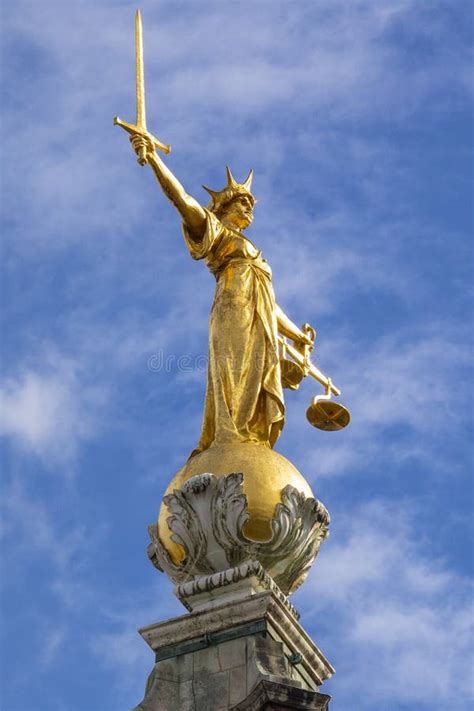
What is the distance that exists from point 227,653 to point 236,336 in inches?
164

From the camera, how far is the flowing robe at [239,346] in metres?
18.3

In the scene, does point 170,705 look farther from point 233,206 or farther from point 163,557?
point 233,206

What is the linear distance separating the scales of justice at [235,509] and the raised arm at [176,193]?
0.01 metres

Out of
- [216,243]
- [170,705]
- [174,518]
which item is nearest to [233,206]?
[216,243]

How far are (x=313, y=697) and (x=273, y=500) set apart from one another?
8.78 ft

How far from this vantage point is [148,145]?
18812 mm

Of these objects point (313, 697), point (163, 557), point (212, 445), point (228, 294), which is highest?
point (228, 294)

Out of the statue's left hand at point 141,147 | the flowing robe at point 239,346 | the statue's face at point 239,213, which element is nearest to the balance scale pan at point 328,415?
the flowing robe at point 239,346

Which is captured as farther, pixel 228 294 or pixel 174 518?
pixel 228 294

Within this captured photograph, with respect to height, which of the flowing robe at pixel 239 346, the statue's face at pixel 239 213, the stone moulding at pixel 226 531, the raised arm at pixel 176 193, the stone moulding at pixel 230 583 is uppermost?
the statue's face at pixel 239 213

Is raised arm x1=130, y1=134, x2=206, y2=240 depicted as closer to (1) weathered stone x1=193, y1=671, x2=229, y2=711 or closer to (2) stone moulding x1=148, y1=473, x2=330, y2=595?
(2) stone moulding x1=148, y1=473, x2=330, y2=595

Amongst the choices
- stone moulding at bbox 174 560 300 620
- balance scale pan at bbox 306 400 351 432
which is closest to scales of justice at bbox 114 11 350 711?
stone moulding at bbox 174 560 300 620

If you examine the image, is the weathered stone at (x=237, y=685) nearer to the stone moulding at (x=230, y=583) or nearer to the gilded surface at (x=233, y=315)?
the stone moulding at (x=230, y=583)

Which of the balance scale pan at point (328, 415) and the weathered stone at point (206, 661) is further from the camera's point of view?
the balance scale pan at point (328, 415)
